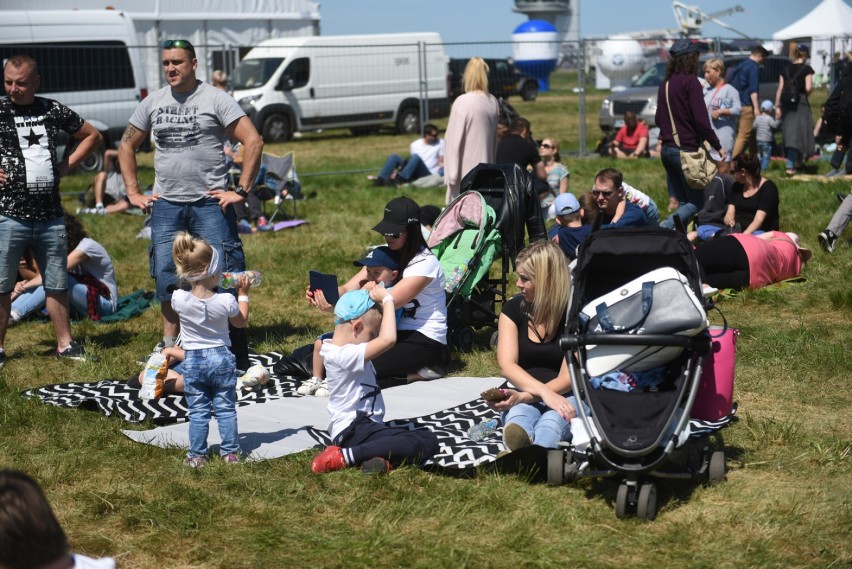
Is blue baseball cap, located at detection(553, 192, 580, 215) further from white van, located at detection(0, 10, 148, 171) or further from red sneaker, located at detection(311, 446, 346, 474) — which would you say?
white van, located at detection(0, 10, 148, 171)

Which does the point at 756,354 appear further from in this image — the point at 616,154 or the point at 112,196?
the point at 616,154

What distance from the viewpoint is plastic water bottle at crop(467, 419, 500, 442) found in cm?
562

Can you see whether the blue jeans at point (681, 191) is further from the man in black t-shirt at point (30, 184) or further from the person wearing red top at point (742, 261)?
the man in black t-shirt at point (30, 184)

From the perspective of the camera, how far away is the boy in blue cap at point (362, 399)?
17.3 ft

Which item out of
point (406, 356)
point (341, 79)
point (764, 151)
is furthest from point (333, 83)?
point (406, 356)

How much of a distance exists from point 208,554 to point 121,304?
17.5ft

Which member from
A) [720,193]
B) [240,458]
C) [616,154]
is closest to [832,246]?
[720,193]

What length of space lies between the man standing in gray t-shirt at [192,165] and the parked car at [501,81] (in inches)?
571

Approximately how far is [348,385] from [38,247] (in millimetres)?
3298

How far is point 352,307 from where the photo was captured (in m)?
5.43

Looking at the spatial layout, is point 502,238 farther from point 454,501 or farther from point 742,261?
Answer: point 454,501

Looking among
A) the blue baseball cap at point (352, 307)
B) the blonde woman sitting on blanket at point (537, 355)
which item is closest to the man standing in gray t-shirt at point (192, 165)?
the blue baseball cap at point (352, 307)

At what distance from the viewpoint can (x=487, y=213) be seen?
779 centimetres

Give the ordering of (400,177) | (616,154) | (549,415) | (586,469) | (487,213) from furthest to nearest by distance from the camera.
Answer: (616,154)
(400,177)
(487,213)
(549,415)
(586,469)
